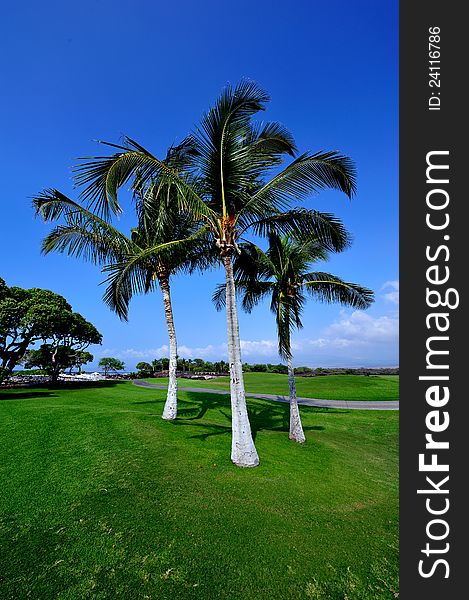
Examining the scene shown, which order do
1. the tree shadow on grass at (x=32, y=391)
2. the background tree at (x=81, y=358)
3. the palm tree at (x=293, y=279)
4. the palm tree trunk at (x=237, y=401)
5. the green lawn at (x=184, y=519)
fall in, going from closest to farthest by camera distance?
the green lawn at (x=184, y=519) → the palm tree trunk at (x=237, y=401) → the palm tree at (x=293, y=279) → the tree shadow on grass at (x=32, y=391) → the background tree at (x=81, y=358)

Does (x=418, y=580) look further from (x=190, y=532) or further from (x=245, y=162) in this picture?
(x=245, y=162)

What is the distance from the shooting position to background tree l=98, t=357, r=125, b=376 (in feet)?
199

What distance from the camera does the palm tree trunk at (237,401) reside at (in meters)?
7.47

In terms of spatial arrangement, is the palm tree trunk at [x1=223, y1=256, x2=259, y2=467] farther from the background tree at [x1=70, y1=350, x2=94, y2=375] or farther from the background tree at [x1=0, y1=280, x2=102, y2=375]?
the background tree at [x1=70, y1=350, x2=94, y2=375]

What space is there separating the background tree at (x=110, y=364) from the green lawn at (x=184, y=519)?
55.2 metres

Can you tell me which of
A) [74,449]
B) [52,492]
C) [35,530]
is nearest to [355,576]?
[35,530]

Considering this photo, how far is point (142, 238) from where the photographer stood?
13.3 meters

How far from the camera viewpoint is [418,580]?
2.76 meters

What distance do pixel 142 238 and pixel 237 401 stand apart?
8757mm

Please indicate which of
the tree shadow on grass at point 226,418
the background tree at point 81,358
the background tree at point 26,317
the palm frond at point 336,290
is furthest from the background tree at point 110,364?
the palm frond at point 336,290

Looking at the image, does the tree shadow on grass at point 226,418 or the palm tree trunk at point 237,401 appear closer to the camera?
the palm tree trunk at point 237,401

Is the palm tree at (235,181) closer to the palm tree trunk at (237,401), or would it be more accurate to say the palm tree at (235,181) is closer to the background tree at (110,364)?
the palm tree trunk at (237,401)

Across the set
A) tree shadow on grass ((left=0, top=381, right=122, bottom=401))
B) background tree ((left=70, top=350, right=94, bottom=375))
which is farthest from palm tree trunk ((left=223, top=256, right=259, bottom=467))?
background tree ((left=70, top=350, right=94, bottom=375))

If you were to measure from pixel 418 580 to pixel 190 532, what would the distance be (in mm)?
3176
